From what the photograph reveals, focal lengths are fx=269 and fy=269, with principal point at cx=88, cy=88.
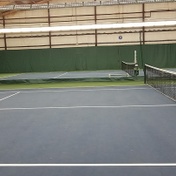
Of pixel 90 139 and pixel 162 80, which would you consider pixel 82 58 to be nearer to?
pixel 162 80

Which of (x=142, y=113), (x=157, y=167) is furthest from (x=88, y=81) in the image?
(x=157, y=167)

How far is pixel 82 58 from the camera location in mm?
24062

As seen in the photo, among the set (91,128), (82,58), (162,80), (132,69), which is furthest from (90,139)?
(82,58)

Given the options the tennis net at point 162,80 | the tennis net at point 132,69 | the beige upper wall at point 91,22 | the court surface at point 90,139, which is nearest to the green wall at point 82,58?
the beige upper wall at point 91,22

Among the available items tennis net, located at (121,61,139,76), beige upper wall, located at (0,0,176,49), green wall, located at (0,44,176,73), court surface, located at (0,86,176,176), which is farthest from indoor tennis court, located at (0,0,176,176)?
green wall, located at (0,44,176,73)

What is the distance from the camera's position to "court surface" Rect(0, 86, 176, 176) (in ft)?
12.0

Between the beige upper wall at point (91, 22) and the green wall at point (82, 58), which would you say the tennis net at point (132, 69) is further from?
the green wall at point (82, 58)

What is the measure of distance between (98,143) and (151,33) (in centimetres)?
1984

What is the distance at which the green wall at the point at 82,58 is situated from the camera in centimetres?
2333

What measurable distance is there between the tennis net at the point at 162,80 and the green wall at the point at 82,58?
382 inches

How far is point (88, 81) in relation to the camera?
15.2 m

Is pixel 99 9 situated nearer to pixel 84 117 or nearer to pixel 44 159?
pixel 84 117

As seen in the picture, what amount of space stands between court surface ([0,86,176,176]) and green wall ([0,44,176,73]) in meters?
15.1

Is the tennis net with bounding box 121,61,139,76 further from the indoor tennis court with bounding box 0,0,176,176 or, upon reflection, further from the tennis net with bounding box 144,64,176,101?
the tennis net with bounding box 144,64,176,101
